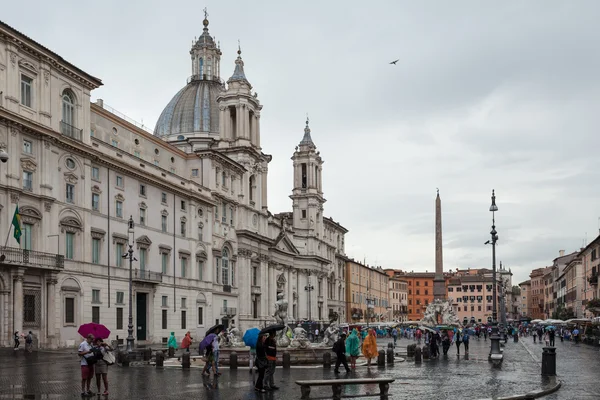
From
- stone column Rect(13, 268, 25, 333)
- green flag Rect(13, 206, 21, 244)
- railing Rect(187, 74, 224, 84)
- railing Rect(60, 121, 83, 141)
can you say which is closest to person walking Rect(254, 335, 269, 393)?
green flag Rect(13, 206, 21, 244)

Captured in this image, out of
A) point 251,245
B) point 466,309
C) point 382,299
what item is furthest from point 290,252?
point 466,309

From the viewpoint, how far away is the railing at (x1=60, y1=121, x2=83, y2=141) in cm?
4519

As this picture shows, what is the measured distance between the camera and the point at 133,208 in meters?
53.6

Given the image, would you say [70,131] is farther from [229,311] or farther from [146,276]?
[229,311]

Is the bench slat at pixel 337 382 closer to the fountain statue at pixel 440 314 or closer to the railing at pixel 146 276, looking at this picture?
the railing at pixel 146 276

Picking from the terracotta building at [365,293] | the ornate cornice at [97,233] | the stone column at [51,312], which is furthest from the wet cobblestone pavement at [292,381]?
the terracotta building at [365,293]

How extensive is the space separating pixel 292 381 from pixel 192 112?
216ft

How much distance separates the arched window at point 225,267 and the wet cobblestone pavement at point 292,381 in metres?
34.9

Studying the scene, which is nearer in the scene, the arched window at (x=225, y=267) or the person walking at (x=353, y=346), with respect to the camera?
the person walking at (x=353, y=346)

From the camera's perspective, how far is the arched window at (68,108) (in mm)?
45938

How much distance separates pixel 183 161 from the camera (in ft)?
220

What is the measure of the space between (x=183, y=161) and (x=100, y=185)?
17749 mm

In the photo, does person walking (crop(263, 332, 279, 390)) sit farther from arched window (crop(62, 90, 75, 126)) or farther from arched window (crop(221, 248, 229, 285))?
arched window (crop(221, 248, 229, 285))

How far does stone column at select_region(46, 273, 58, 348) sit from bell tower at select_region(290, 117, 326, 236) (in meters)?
61.3
